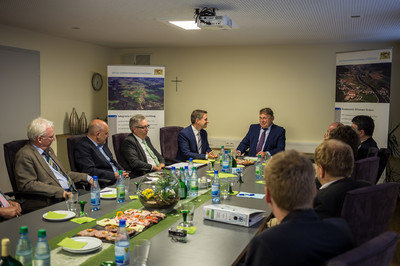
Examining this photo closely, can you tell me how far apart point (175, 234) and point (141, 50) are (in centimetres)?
633

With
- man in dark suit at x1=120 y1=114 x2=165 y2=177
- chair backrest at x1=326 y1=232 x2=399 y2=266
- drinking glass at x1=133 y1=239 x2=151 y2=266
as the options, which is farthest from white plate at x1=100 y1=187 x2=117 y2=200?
chair backrest at x1=326 y1=232 x2=399 y2=266

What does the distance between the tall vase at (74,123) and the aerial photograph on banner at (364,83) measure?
4489 mm

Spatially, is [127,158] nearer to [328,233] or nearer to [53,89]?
[53,89]

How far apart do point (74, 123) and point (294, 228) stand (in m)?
6.09

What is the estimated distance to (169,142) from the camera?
564 centimetres

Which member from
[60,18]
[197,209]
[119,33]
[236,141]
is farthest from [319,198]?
[236,141]

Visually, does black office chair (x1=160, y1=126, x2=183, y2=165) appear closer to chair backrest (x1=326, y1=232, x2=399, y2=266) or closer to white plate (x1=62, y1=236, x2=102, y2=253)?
white plate (x1=62, y1=236, x2=102, y2=253)

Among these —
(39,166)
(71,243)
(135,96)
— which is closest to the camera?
(71,243)

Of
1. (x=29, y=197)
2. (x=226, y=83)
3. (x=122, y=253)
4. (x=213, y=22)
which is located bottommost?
(x=29, y=197)

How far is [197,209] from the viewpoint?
Answer: 264 centimetres

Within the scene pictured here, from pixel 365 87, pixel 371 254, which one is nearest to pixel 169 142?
pixel 365 87

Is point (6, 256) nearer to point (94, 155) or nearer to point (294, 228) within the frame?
point (294, 228)

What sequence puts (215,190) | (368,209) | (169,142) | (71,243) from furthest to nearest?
1. (169,142)
2. (215,190)
3. (368,209)
4. (71,243)

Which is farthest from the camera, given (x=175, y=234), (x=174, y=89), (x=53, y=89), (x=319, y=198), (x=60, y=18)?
(x=174, y=89)
